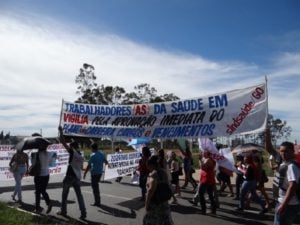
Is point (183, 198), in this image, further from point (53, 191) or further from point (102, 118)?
point (53, 191)

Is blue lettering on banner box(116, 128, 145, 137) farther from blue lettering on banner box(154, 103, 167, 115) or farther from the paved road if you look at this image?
the paved road

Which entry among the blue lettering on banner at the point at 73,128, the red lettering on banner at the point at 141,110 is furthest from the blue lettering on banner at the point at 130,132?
the blue lettering on banner at the point at 73,128

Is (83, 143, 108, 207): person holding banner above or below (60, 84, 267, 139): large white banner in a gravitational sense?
below

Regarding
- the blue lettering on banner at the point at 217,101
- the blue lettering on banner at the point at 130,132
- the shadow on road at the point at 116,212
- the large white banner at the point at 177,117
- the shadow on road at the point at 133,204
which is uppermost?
the blue lettering on banner at the point at 217,101

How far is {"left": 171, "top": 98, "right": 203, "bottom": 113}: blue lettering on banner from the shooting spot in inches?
456

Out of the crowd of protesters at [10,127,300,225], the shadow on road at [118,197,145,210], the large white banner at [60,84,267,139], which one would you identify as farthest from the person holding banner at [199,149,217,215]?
the shadow on road at [118,197,145,210]

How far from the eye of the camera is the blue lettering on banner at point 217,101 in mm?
11172

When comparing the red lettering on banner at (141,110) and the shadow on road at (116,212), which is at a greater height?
the red lettering on banner at (141,110)

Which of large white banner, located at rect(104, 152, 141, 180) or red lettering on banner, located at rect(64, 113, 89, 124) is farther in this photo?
large white banner, located at rect(104, 152, 141, 180)

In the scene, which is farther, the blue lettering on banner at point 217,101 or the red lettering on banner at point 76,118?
the red lettering on banner at point 76,118

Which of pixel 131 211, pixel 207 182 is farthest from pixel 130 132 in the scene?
pixel 207 182

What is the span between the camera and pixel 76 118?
45.1 ft

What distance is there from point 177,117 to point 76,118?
11.6 ft

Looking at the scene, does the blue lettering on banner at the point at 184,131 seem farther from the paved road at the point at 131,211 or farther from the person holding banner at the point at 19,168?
the person holding banner at the point at 19,168
